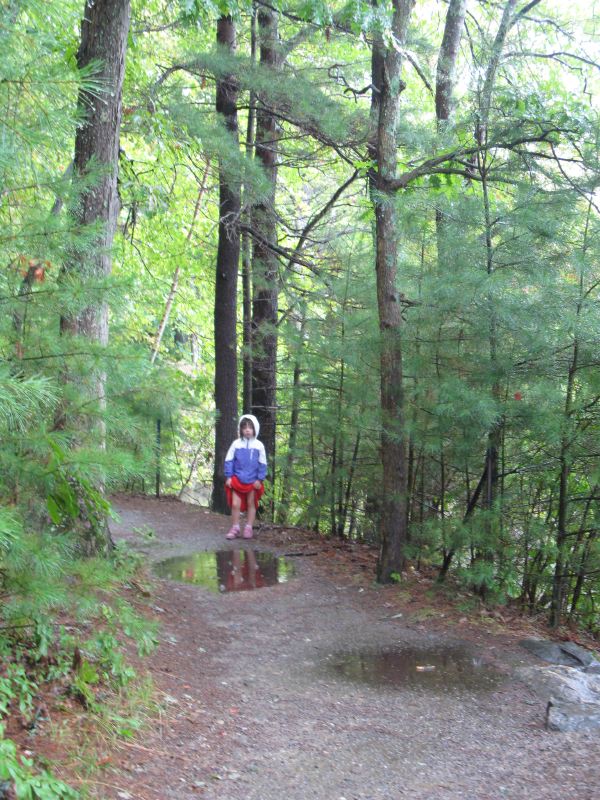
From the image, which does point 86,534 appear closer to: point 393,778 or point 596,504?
point 393,778

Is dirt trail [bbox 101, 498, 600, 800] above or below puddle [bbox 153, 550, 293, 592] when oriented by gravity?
below

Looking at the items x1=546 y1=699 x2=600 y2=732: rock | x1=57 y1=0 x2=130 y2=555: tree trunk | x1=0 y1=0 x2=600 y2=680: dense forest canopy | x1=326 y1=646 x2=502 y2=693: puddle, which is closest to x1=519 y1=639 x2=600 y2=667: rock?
x1=326 y1=646 x2=502 y2=693: puddle

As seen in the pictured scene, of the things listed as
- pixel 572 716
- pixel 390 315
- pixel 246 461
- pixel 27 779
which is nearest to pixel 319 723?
pixel 572 716

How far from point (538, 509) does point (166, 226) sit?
8174 mm

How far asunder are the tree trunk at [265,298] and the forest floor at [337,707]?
495 cm

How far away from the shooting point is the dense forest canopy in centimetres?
374

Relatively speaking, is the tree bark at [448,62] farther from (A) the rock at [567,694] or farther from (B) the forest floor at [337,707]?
(A) the rock at [567,694]

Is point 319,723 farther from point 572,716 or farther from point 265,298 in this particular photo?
point 265,298

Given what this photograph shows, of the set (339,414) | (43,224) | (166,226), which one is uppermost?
(166,226)

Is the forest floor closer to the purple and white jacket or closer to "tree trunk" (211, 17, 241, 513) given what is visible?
the purple and white jacket

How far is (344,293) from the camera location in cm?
973

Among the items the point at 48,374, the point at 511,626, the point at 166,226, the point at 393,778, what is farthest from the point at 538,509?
the point at 166,226

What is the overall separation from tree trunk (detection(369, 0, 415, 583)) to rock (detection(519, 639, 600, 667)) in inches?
75.9

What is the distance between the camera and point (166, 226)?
41.2ft
